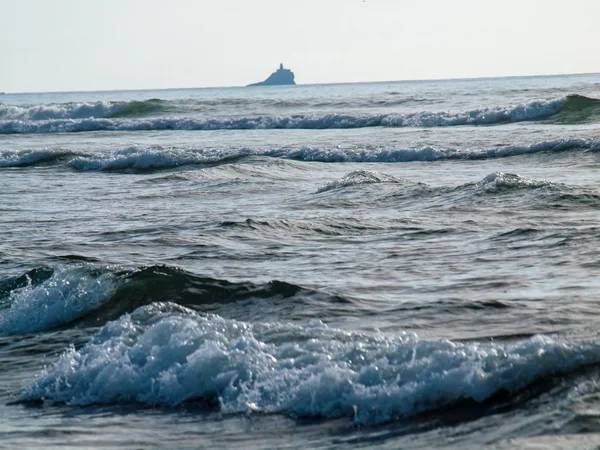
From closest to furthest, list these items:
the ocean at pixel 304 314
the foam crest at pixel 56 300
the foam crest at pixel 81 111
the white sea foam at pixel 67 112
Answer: the ocean at pixel 304 314, the foam crest at pixel 56 300, the foam crest at pixel 81 111, the white sea foam at pixel 67 112

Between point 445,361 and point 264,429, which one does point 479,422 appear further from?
point 264,429

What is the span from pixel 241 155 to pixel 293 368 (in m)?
18.2

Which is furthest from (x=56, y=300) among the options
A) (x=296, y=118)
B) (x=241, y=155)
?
(x=296, y=118)

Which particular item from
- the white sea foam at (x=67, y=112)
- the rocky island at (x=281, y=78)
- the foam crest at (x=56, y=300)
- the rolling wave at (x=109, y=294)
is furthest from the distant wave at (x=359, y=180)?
the rocky island at (x=281, y=78)

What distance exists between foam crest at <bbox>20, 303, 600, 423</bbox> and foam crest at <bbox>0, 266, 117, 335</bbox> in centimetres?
141

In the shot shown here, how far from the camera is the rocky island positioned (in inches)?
6314

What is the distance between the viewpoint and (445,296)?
743 cm

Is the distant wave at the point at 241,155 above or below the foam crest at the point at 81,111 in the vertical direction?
above

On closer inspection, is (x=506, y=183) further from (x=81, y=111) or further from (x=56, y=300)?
(x=81, y=111)

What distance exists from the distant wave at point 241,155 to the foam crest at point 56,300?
14.3 meters

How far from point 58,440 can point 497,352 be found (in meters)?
2.35

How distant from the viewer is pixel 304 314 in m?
7.25

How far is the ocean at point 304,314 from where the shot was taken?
191 inches

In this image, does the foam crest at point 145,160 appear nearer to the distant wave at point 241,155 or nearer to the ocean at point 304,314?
the distant wave at point 241,155
